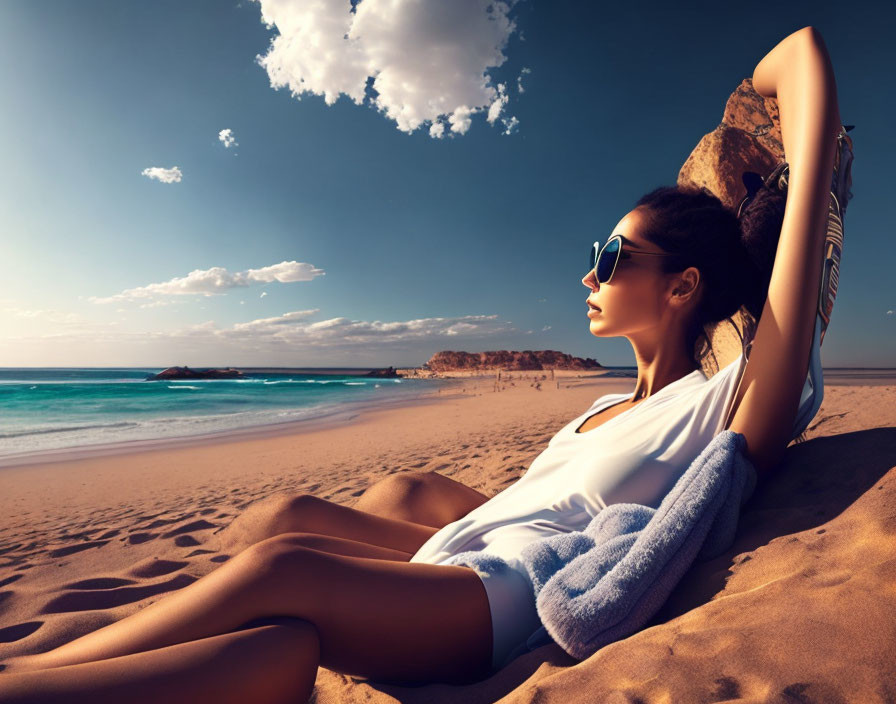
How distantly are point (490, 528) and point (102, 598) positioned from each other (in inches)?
97.8

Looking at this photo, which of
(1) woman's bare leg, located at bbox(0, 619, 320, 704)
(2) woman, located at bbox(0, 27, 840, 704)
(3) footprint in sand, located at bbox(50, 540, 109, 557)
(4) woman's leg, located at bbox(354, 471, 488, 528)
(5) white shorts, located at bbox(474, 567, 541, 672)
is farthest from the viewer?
(3) footprint in sand, located at bbox(50, 540, 109, 557)

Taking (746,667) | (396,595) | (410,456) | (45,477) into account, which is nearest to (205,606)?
(396,595)

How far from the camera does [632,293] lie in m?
1.82

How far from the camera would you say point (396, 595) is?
3.71 ft

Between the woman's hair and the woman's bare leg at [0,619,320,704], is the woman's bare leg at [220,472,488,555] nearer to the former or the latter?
the woman's bare leg at [0,619,320,704]

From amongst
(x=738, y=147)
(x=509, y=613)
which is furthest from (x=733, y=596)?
(x=738, y=147)

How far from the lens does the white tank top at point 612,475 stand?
1477mm

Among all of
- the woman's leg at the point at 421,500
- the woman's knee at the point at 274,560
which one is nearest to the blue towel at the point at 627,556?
the woman's knee at the point at 274,560

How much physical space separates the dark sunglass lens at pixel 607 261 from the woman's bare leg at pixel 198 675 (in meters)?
1.56

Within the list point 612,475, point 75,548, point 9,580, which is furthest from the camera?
point 75,548

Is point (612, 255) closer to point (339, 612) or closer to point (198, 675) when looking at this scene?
point (339, 612)

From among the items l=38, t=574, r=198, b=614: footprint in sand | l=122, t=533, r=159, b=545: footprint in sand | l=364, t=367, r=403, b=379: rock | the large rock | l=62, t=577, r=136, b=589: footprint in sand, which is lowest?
l=364, t=367, r=403, b=379: rock

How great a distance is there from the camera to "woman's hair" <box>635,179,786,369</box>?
1.74 meters

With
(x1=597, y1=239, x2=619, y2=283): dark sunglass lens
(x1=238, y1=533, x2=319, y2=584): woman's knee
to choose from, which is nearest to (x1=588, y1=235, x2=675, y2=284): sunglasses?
(x1=597, y1=239, x2=619, y2=283): dark sunglass lens
